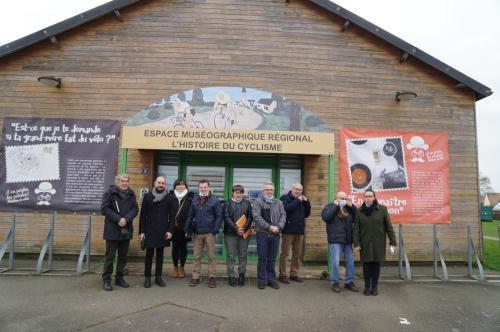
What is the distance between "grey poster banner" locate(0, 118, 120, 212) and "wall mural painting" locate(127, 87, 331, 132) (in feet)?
3.15

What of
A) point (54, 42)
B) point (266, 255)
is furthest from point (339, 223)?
point (54, 42)

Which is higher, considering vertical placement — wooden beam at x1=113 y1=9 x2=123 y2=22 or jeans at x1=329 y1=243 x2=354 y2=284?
wooden beam at x1=113 y1=9 x2=123 y2=22

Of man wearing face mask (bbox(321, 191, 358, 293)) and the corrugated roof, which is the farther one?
the corrugated roof

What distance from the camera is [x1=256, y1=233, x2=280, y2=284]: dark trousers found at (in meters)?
5.84

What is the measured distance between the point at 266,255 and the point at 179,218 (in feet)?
5.43

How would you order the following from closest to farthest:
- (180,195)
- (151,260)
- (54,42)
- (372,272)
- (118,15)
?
(372,272)
(151,260)
(180,195)
(54,42)
(118,15)

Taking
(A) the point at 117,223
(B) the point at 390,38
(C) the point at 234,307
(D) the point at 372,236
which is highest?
(B) the point at 390,38

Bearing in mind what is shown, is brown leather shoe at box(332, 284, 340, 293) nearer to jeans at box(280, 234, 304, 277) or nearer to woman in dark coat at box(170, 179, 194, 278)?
jeans at box(280, 234, 304, 277)

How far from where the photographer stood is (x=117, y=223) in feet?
18.2

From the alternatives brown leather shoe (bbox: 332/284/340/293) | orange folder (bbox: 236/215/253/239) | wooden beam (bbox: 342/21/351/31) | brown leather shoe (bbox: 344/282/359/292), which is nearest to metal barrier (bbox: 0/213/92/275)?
orange folder (bbox: 236/215/253/239)

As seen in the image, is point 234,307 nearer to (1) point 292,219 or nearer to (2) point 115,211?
(1) point 292,219

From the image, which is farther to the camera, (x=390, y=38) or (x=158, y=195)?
(x=390, y=38)

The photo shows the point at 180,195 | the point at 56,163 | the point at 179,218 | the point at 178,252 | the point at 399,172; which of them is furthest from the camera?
the point at 399,172

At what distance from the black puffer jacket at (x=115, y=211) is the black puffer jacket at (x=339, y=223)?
332cm
